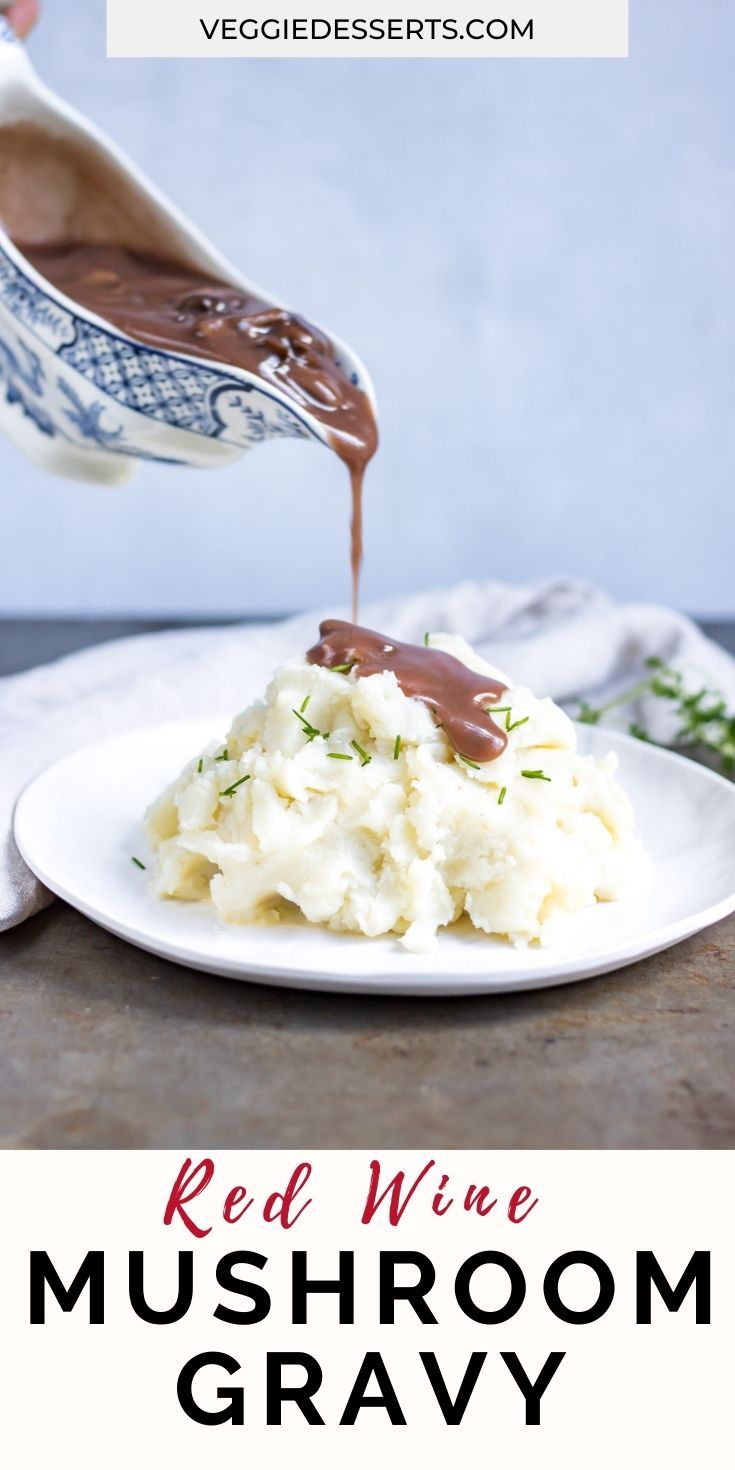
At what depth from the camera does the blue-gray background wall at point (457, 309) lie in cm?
671

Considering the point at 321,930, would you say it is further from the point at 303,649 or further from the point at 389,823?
the point at 303,649

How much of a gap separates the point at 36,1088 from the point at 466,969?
0.83 meters

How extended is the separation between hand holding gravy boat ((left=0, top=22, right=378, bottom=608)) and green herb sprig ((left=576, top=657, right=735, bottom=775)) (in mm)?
1400

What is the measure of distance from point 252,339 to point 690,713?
198cm

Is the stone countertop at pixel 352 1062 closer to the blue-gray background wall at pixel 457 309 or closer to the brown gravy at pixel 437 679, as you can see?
the brown gravy at pixel 437 679

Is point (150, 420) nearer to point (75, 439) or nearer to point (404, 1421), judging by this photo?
point (75, 439)

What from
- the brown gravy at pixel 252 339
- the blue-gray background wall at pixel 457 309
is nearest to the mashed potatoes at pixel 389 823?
the brown gravy at pixel 252 339

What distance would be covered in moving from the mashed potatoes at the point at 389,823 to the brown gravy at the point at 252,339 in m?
0.64

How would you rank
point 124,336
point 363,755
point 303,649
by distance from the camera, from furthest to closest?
point 303,649 → point 124,336 → point 363,755

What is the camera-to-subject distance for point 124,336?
141 inches

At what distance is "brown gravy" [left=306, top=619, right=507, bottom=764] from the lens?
3.15m

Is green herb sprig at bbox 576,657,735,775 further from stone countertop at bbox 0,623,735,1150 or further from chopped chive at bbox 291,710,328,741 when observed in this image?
chopped chive at bbox 291,710,328,741

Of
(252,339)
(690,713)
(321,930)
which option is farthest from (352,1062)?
(690,713)

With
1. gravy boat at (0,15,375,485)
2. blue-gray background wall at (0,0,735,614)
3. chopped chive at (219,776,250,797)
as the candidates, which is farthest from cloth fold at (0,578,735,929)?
blue-gray background wall at (0,0,735,614)
